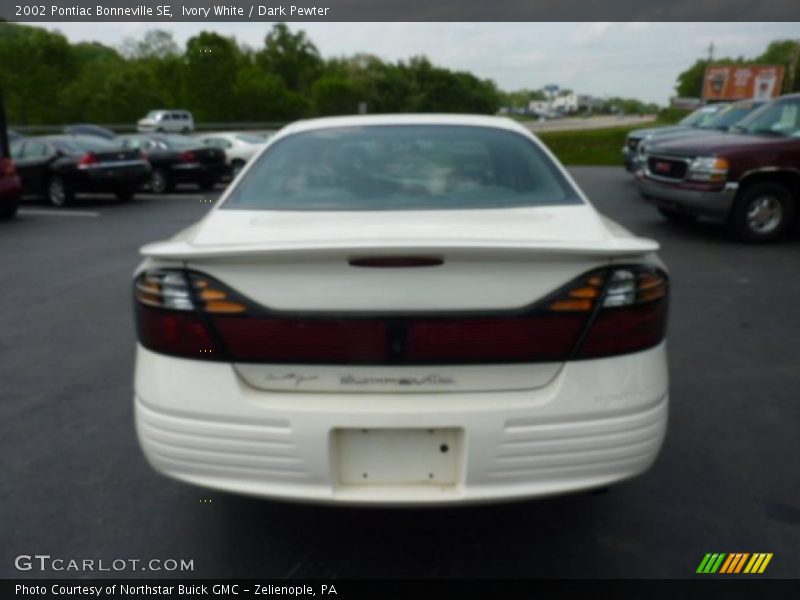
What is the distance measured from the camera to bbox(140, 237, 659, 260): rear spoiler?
2.30 m

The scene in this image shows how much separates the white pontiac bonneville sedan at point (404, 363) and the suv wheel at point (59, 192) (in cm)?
1389

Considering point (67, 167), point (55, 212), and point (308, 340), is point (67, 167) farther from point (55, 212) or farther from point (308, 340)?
point (308, 340)

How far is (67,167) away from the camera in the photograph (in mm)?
14977

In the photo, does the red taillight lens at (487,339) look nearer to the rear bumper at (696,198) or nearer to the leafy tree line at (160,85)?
the rear bumper at (696,198)

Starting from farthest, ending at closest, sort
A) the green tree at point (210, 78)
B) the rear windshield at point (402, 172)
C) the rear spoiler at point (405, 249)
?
the green tree at point (210, 78)
the rear windshield at point (402, 172)
the rear spoiler at point (405, 249)

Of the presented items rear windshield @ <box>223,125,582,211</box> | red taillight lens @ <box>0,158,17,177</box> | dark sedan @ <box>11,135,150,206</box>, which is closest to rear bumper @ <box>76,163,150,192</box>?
dark sedan @ <box>11,135,150,206</box>

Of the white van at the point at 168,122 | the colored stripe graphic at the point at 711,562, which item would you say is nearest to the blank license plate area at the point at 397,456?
the colored stripe graphic at the point at 711,562

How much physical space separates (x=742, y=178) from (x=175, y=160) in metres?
13.1

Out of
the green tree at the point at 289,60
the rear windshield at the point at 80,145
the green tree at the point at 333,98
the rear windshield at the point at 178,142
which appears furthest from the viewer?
the green tree at the point at 289,60

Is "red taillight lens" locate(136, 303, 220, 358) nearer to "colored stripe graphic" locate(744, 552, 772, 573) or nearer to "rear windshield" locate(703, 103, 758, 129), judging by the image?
"colored stripe graphic" locate(744, 552, 772, 573)

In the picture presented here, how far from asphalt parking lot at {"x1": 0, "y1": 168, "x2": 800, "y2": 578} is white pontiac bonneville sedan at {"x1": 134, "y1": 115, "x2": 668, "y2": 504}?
585 mm

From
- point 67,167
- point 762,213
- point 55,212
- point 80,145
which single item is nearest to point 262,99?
point 80,145

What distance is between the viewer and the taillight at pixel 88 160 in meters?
15.0

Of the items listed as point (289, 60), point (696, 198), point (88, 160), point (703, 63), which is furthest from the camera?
point (703, 63)
